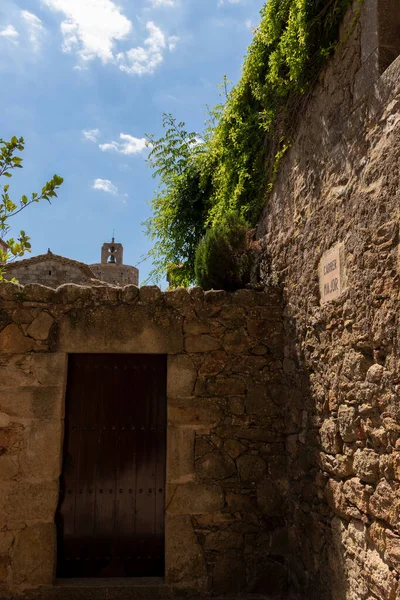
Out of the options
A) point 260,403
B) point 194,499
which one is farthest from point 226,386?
point 194,499

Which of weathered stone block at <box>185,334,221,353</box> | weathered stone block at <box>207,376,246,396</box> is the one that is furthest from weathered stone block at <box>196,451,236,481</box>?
weathered stone block at <box>185,334,221,353</box>

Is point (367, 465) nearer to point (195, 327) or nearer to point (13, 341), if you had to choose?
point (195, 327)

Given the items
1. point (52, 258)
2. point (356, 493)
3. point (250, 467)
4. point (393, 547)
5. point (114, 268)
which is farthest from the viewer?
point (114, 268)

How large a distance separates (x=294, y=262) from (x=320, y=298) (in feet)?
2.00

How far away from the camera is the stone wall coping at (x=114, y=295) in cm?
447

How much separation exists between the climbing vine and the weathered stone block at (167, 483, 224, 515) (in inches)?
99.3

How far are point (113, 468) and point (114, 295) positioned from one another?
141 cm

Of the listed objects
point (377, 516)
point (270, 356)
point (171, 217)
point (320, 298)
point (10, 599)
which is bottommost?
point (10, 599)

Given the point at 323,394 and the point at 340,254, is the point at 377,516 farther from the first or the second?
the point at 340,254

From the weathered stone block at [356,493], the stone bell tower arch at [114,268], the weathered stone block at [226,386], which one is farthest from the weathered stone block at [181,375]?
the stone bell tower arch at [114,268]

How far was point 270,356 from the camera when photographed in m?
4.56

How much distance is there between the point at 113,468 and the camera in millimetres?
4477

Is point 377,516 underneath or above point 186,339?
underneath

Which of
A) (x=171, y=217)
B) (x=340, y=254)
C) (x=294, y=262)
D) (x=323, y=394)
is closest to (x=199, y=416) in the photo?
(x=323, y=394)
